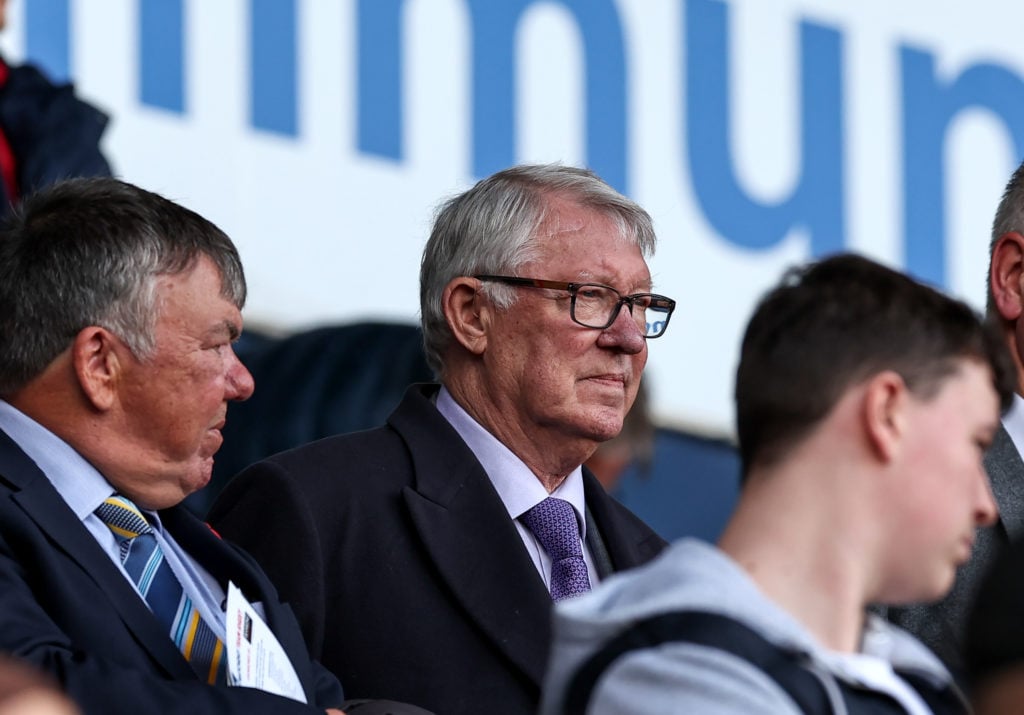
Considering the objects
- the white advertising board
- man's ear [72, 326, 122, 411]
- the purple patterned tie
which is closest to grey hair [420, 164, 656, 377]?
the purple patterned tie

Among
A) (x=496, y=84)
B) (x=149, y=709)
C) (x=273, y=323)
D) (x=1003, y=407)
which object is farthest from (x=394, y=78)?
(x=1003, y=407)

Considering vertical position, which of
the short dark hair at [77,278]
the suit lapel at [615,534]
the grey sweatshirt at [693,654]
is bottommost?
the suit lapel at [615,534]

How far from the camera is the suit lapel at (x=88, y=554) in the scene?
276 cm

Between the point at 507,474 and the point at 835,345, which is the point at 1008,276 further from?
the point at 835,345

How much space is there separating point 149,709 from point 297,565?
2.13 feet

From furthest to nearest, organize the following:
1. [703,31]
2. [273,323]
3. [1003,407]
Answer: [703,31] → [273,323] → [1003,407]

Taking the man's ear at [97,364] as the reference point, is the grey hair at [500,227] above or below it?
above

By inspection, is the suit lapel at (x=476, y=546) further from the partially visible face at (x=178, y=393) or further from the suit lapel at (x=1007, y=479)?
the suit lapel at (x=1007, y=479)

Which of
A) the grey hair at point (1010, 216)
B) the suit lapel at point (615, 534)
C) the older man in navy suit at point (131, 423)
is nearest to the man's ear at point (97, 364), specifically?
the older man in navy suit at point (131, 423)

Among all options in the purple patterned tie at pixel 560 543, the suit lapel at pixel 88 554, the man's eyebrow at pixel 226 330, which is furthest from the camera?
the purple patterned tie at pixel 560 543

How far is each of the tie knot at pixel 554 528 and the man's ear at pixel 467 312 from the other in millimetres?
325

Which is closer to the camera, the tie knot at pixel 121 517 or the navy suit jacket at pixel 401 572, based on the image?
the tie knot at pixel 121 517

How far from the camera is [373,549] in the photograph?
3238 mm

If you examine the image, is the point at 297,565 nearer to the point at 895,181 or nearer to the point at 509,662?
the point at 509,662
